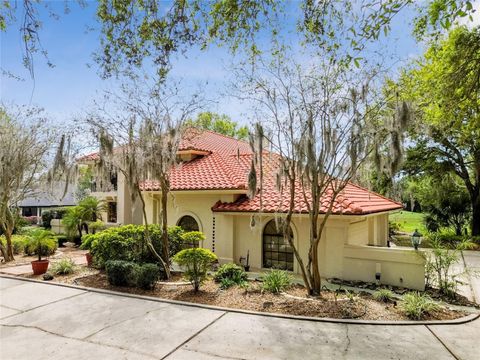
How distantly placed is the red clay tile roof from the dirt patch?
3042mm

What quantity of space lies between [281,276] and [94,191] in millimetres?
17217

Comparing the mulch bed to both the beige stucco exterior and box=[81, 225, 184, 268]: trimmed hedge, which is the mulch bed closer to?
box=[81, 225, 184, 268]: trimmed hedge

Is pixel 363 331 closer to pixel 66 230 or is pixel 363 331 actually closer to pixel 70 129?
pixel 70 129

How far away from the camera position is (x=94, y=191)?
22828mm

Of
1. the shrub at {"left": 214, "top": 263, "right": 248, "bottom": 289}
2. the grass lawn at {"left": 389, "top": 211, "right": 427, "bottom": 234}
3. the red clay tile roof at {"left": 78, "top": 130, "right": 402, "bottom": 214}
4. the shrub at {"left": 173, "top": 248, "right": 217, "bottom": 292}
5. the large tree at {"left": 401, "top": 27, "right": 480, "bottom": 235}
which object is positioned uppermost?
the large tree at {"left": 401, "top": 27, "right": 480, "bottom": 235}

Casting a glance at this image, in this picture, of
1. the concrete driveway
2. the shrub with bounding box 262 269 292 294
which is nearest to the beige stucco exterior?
the shrub with bounding box 262 269 292 294

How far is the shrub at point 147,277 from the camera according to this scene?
984 cm

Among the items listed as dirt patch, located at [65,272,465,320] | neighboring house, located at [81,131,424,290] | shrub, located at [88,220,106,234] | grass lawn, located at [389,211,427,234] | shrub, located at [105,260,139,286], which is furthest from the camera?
grass lawn, located at [389,211,427,234]

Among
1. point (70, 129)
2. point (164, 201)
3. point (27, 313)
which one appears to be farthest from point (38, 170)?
point (27, 313)

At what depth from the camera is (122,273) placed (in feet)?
33.6

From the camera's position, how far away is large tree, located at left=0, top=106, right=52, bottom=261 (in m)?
14.1

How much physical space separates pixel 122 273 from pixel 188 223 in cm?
571

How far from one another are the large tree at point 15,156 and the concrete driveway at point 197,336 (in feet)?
25.2

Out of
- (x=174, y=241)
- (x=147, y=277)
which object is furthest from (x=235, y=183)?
(x=147, y=277)
